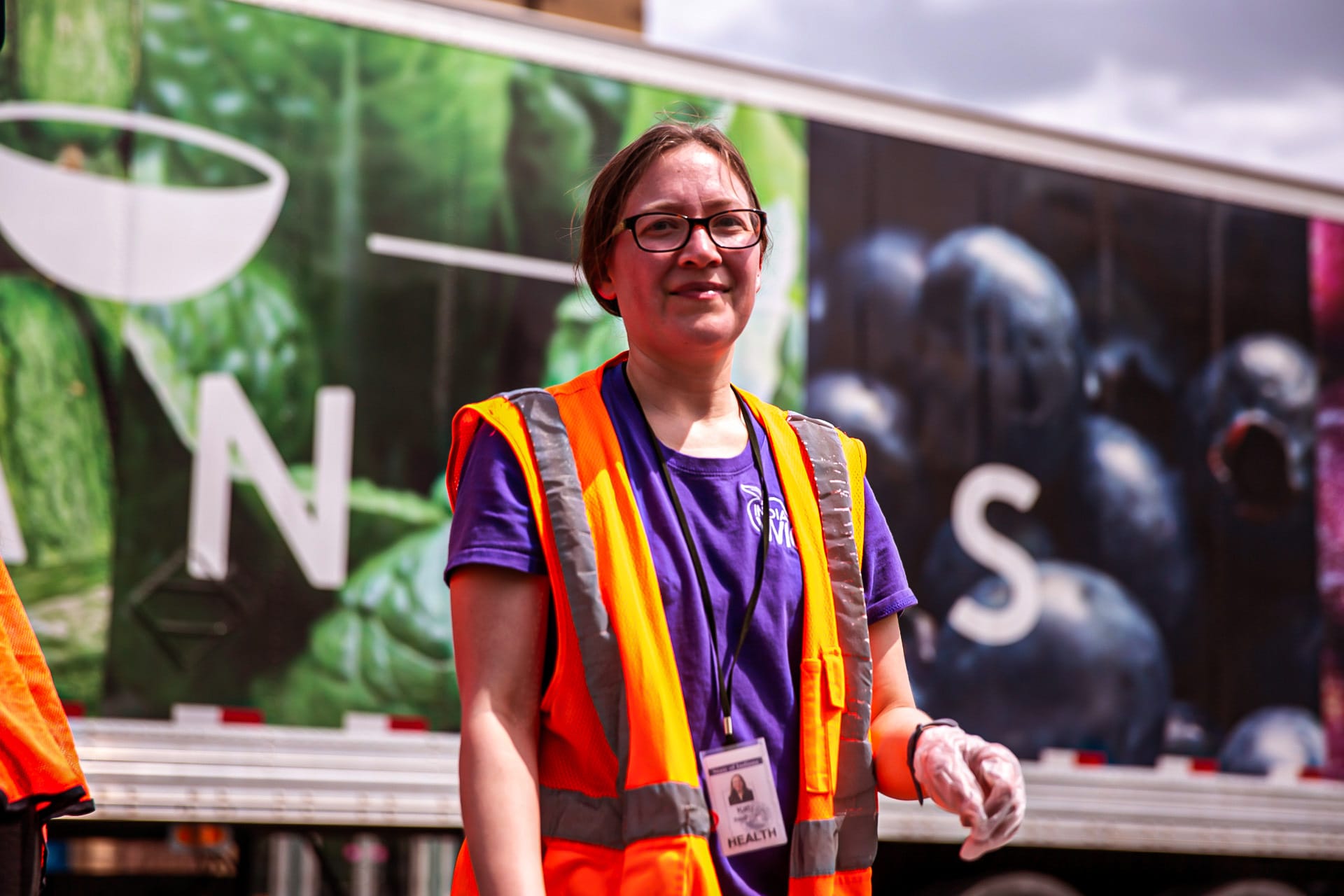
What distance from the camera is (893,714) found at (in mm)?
1987

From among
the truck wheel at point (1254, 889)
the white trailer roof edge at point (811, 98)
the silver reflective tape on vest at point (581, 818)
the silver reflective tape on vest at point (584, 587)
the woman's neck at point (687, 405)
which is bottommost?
the truck wheel at point (1254, 889)

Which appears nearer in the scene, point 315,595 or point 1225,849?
point 315,595

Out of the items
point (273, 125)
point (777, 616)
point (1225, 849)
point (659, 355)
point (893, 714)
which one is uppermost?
point (273, 125)

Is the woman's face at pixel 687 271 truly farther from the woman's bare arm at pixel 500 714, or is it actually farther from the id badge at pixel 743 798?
the id badge at pixel 743 798

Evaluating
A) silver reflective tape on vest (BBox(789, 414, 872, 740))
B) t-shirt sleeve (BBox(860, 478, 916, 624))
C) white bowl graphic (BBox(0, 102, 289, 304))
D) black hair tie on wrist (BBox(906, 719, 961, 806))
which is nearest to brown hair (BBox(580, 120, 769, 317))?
silver reflective tape on vest (BBox(789, 414, 872, 740))

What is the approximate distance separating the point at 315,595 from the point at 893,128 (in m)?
3.16

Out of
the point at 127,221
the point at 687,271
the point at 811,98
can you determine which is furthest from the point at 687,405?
the point at 811,98

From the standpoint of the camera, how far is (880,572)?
2074 millimetres

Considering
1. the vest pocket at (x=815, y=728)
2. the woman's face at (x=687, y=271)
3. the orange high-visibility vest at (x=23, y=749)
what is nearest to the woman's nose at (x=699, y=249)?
the woman's face at (x=687, y=271)

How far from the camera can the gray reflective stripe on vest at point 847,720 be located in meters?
1.79

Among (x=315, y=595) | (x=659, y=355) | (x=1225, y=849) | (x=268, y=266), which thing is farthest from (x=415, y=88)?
(x=1225, y=849)

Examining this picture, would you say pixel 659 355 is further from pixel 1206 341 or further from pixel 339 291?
pixel 1206 341

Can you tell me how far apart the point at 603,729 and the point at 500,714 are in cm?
12

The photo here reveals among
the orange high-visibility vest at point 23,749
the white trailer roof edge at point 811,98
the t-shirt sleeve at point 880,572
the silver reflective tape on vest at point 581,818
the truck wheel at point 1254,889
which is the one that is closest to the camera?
the silver reflective tape on vest at point 581,818
